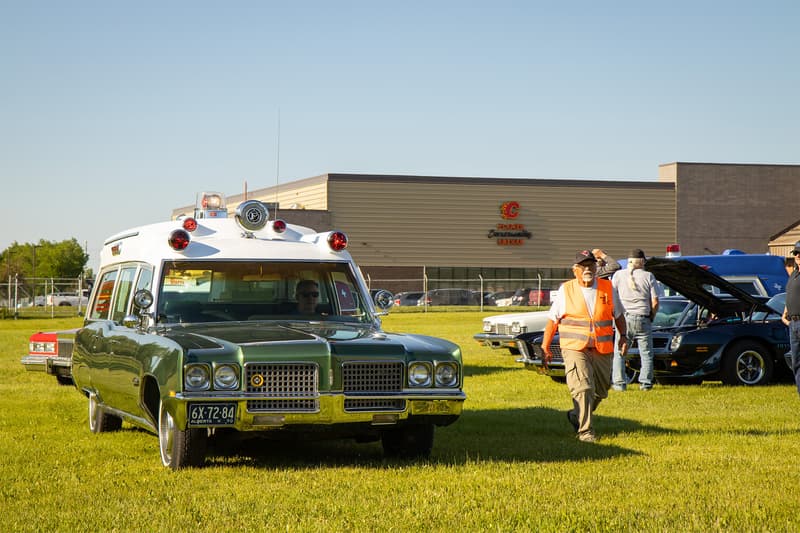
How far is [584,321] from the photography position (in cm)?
1103

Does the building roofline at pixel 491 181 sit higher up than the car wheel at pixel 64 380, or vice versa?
the building roofline at pixel 491 181

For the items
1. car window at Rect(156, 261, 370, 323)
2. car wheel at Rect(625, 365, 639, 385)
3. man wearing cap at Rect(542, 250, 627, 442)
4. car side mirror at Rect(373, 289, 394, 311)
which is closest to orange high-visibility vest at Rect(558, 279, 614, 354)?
man wearing cap at Rect(542, 250, 627, 442)

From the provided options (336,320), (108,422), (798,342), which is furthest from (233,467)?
(798,342)

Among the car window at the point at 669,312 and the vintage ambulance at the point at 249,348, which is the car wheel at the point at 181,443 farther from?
the car window at the point at 669,312

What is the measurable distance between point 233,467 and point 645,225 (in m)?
67.4

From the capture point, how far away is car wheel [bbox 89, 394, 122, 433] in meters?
11.8

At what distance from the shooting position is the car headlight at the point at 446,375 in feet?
29.7

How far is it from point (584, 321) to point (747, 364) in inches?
274

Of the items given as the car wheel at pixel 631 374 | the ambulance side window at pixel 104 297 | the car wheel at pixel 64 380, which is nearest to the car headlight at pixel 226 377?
the ambulance side window at pixel 104 297

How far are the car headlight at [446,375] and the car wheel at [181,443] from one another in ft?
5.71

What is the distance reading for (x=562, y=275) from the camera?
246 feet

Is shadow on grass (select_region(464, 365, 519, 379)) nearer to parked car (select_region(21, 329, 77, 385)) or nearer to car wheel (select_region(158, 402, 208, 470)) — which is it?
Result: parked car (select_region(21, 329, 77, 385))

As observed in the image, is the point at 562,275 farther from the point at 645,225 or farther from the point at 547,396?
the point at 547,396

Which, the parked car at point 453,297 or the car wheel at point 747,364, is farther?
the parked car at point 453,297
